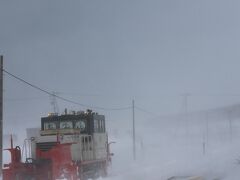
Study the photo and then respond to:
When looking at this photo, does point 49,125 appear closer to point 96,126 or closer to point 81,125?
point 81,125

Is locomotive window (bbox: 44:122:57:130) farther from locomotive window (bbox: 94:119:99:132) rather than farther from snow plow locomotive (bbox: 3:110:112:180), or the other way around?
locomotive window (bbox: 94:119:99:132)

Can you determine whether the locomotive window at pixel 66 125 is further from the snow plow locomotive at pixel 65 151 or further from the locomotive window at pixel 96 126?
the locomotive window at pixel 96 126

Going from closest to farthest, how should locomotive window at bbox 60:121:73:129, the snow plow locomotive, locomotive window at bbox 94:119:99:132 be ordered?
1. the snow plow locomotive
2. locomotive window at bbox 60:121:73:129
3. locomotive window at bbox 94:119:99:132

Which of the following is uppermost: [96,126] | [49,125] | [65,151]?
[49,125]

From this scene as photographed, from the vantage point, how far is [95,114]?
24.3 m

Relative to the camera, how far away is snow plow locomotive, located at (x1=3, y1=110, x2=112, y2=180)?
67.1ft

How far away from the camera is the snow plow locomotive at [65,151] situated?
20.5 metres

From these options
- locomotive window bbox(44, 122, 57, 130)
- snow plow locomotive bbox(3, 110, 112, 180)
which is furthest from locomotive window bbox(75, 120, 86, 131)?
locomotive window bbox(44, 122, 57, 130)

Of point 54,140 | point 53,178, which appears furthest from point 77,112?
point 53,178

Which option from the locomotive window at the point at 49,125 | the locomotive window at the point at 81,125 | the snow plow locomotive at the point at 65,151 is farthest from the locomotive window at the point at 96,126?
the locomotive window at the point at 49,125

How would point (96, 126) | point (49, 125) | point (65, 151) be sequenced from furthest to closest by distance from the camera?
point (96, 126)
point (49, 125)
point (65, 151)

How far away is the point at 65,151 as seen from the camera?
20.8 metres

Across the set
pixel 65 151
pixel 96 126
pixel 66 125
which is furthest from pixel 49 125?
pixel 65 151

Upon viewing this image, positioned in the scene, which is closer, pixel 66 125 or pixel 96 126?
pixel 66 125
